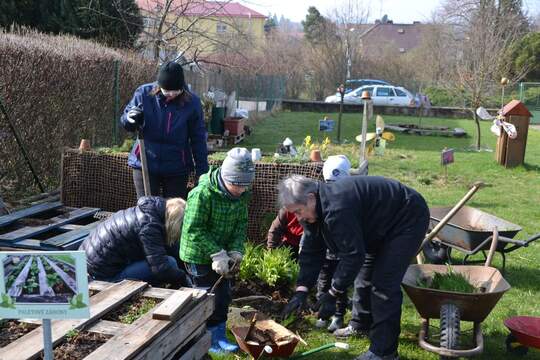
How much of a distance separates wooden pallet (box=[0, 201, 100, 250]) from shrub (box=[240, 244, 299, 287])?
144 cm

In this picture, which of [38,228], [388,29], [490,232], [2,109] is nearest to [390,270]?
[490,232]

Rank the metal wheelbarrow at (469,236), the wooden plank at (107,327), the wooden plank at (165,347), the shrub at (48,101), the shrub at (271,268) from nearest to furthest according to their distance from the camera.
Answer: the wooden plank at (165,347) < the wooden plank at (107,327) < the shrub at (271,268) < the metal wheelbarrow at (469,236) < the shrub at (48,101)

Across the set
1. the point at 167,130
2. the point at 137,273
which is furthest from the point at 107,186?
the point at 137,273

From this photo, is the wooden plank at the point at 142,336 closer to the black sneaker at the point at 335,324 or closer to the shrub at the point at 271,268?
the black sneaker at the point at 335,324

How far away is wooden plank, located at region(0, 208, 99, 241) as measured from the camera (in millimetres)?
4945

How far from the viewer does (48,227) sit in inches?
207

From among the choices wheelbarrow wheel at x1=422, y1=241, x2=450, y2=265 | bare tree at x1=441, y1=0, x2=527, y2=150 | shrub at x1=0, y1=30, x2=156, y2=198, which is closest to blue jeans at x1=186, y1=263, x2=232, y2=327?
wheelbarrow wheel at x1=422, y1=241, x2=450, y2=265

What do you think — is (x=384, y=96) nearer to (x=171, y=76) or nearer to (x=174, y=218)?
(x=171, y=76)

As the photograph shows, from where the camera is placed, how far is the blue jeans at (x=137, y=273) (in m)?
4.07

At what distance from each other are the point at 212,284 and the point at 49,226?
2078 mm

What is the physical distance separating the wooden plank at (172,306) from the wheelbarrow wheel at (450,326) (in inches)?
62.3

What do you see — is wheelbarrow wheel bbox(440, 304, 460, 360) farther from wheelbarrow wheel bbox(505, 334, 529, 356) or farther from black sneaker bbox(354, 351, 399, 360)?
wheelbarrow wheel bbox(505, 334, 529, 356)

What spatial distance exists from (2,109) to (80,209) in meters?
1.87

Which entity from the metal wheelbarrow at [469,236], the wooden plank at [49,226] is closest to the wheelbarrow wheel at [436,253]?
the metal wheelbarrow at [469,236]
